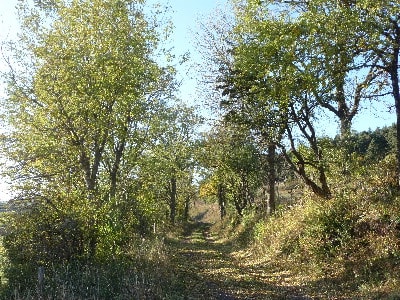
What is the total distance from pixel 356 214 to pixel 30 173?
1187cm

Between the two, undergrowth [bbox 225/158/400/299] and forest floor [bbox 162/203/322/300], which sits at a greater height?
undergrowth [bbox 225/158/400/299]

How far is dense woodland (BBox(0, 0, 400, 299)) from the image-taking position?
469 inches

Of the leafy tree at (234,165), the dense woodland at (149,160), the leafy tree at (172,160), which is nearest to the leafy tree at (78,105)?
the dense woodland at (149,160)

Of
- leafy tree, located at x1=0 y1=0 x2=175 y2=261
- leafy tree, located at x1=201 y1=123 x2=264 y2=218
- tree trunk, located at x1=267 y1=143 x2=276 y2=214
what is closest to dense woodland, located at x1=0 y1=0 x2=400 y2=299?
leafy tree, located at x1=0 y1=0 x2=175 y2=261

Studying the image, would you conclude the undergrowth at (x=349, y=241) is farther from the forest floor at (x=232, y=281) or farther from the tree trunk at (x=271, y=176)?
the tree trunk at (x=271, y=176)

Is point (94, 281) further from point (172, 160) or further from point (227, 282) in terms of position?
point (172, 160)

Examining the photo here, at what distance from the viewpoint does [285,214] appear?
20734 mm

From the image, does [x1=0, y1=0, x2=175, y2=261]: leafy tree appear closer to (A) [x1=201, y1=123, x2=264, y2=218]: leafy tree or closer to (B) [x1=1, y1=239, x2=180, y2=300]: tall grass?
(B) [x1=1, y1=239, x2=180, y2=300]: tall grass

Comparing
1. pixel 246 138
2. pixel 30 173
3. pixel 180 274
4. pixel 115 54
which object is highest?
pixel 115 54

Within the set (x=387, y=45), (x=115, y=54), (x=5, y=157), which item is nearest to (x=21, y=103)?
(x=5, y=157)

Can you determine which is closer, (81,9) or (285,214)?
(81,9)

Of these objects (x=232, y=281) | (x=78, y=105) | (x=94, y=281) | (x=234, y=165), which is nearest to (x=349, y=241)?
(x=232, y=281)

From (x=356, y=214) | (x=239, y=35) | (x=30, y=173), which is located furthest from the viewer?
(x=239, y=35)

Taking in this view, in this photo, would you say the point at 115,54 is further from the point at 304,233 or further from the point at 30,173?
the point at 304,233
